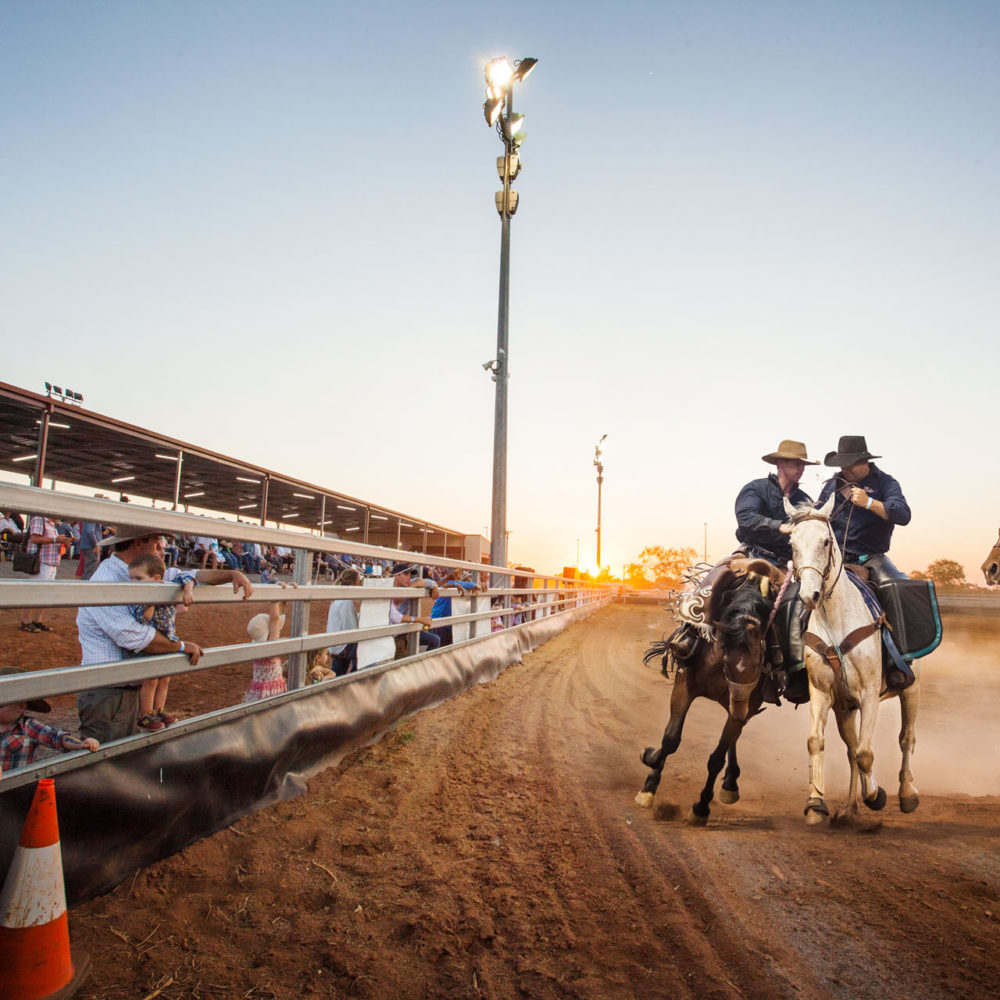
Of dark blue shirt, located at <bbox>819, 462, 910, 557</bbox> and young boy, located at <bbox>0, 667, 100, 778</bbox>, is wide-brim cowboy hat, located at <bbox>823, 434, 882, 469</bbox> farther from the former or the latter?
young boy, located at <bbox>0, 667, 100, 778</bbox>

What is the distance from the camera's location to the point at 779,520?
561cm

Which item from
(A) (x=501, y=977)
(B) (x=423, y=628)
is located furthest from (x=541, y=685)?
(A) (x=501, y=977)

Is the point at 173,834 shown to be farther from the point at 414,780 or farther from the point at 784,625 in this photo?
the point at 784,625

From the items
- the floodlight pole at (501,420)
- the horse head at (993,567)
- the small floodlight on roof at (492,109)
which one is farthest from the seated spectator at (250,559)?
the horse head at (993,567)

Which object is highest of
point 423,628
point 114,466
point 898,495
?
point 114,466

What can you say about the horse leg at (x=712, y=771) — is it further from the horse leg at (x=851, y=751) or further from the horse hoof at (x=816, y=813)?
→ the horse leg at (x=851, y=751)

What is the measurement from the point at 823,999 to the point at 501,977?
3.76ft

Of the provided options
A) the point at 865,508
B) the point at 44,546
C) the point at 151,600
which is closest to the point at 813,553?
the point at 865,508

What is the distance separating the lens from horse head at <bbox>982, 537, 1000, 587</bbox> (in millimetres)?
5809

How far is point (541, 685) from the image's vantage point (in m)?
9.11

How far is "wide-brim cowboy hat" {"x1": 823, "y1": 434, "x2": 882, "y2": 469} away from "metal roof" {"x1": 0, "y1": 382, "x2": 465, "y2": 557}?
341 inches

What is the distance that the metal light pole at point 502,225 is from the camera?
11.9 metres

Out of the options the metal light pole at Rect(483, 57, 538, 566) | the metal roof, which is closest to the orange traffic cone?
the metal roof

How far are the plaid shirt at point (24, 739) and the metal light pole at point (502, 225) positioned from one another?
8.99 metres
